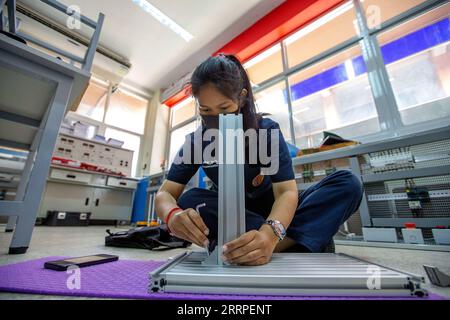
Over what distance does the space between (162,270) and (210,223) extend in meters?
0.36

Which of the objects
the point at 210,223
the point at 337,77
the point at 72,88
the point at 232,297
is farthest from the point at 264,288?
the point at 337,77

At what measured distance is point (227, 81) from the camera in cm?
69

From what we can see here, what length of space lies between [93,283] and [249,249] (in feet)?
1.14

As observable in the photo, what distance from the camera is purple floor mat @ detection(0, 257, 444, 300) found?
37 cm

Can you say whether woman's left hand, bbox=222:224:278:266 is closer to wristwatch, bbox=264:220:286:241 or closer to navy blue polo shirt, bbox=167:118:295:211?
wristwatch, bbox=264:220:286:241

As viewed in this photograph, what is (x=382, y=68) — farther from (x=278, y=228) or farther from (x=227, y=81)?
(x=278, y=228)

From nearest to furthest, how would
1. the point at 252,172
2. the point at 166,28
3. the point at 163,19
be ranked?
1. the point at 252,172
2. the point at 163,19
3. the point at 166,28

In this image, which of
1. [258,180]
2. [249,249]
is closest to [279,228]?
[249,249]

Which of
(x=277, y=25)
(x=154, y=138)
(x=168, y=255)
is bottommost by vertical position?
(x=168, y=255)

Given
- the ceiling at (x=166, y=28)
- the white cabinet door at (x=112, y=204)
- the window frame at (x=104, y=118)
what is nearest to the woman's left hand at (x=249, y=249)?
the white cabinet door at (x=112, y=204)

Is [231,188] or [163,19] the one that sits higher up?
[163,19]

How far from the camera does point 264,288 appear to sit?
0.37 metres

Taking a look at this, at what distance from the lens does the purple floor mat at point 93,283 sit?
37cm
